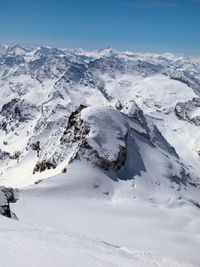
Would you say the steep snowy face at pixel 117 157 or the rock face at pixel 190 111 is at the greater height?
the rock face at pixel 190 111

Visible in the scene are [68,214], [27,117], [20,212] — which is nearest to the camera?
[20,212]

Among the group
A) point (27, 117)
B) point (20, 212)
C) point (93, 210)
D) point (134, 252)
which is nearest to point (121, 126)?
point (93, 210)

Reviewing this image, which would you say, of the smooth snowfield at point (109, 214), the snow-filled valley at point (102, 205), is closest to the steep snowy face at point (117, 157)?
the snow-filled valley at point (102, 205)

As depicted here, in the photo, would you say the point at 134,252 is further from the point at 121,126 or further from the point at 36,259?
the point at 121,126

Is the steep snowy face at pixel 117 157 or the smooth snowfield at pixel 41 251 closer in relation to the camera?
the smooth snowfield at pixel 41 251

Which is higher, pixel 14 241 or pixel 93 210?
pixel 14 241

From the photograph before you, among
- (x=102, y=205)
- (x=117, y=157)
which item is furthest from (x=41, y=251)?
(x=117, y=157)

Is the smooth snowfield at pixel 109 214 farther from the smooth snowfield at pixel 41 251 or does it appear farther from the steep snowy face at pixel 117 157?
the smooth snowfield at pixel 41 251

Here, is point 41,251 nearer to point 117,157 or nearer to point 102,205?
point 102,205
